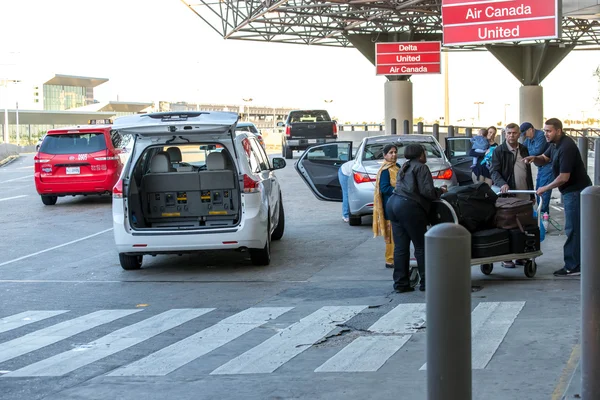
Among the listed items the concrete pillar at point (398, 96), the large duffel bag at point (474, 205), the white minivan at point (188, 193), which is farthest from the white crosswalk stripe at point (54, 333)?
the concrete pillar at point (398, 96)

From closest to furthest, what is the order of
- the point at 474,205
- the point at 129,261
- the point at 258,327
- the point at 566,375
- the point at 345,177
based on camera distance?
1. the point at 566,375
2. the point at 258,327
3. the point at 474,205
4. the point at 129,261
5. the point at 345,177

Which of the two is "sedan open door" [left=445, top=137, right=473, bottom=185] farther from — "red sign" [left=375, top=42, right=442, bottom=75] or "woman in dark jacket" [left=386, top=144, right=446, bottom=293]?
"red sign" [left=375, top=42, right=442, bottom=75]

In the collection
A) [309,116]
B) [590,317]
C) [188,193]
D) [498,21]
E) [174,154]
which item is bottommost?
[590,317]

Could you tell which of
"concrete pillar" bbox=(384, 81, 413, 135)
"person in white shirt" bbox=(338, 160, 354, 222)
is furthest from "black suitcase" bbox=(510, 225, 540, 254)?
"concrete pillar" bbox=(384, 81, 413, 135)

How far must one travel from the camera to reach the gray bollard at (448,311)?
3912 millimetres

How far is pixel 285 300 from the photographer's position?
10156 mm

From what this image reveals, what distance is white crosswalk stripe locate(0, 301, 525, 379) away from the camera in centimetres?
727

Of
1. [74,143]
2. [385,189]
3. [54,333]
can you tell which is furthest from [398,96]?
[54,333]

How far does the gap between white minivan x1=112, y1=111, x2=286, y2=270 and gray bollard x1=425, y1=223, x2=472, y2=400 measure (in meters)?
7.82

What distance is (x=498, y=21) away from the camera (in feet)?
53.3

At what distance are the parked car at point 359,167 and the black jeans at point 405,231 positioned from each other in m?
5.20

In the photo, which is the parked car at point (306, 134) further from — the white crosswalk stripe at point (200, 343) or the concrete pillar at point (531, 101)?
the white crosswalk stripe at point (200, 343)

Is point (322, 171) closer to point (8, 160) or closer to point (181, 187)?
point (181, 187)

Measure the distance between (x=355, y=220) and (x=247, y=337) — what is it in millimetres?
8550
